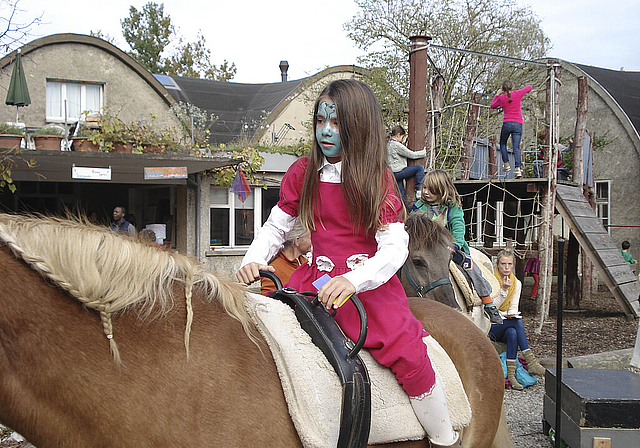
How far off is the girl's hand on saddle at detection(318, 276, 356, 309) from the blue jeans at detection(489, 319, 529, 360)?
483cm

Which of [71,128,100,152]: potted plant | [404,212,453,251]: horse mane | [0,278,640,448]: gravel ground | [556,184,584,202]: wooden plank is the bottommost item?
[0,278,640,448]: gravel ground

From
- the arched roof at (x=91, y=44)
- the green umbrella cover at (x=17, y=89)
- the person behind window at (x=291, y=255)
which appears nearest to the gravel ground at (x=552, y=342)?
the person behind window at (x=291, y=255)

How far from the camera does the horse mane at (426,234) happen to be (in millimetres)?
4234

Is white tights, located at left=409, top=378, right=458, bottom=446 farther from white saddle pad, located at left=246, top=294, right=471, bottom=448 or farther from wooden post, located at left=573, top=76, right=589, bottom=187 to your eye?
wooden post, located at left=573, top=76, right=589, bottom=187

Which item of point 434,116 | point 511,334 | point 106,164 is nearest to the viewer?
point 511,334

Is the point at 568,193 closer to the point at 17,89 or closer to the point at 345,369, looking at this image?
the point at 345,369

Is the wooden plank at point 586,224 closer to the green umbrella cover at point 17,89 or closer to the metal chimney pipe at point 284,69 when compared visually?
the green umbrella cover at point 17,89

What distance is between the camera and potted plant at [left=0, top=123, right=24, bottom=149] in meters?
9.31

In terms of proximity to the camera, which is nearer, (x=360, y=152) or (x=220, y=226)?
(x=360, y=152)

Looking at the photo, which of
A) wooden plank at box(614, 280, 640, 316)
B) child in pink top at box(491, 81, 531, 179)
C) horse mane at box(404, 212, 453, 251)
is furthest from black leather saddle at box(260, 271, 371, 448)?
wooden plank at box(614, 280, 640, 316)

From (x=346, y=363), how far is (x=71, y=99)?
13886 mm

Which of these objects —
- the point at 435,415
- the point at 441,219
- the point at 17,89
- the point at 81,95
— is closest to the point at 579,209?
the point at 441,219

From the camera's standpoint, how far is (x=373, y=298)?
189 cm

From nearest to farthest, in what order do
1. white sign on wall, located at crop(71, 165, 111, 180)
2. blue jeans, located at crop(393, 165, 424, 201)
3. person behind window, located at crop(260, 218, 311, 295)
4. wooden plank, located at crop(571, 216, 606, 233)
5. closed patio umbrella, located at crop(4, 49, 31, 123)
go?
1. person behind window, located at crop(260, 218, 311, 295)
2. blue jeans, located at crop(393, 165, 424, 201)
3. white sign on wall, located at crop(71, 165, 111, 180)
4. wooden plank, located at crop(571, 216, 606, 233)
5. closed patio umbrella, located at crop(4, 49, 31, 123)
